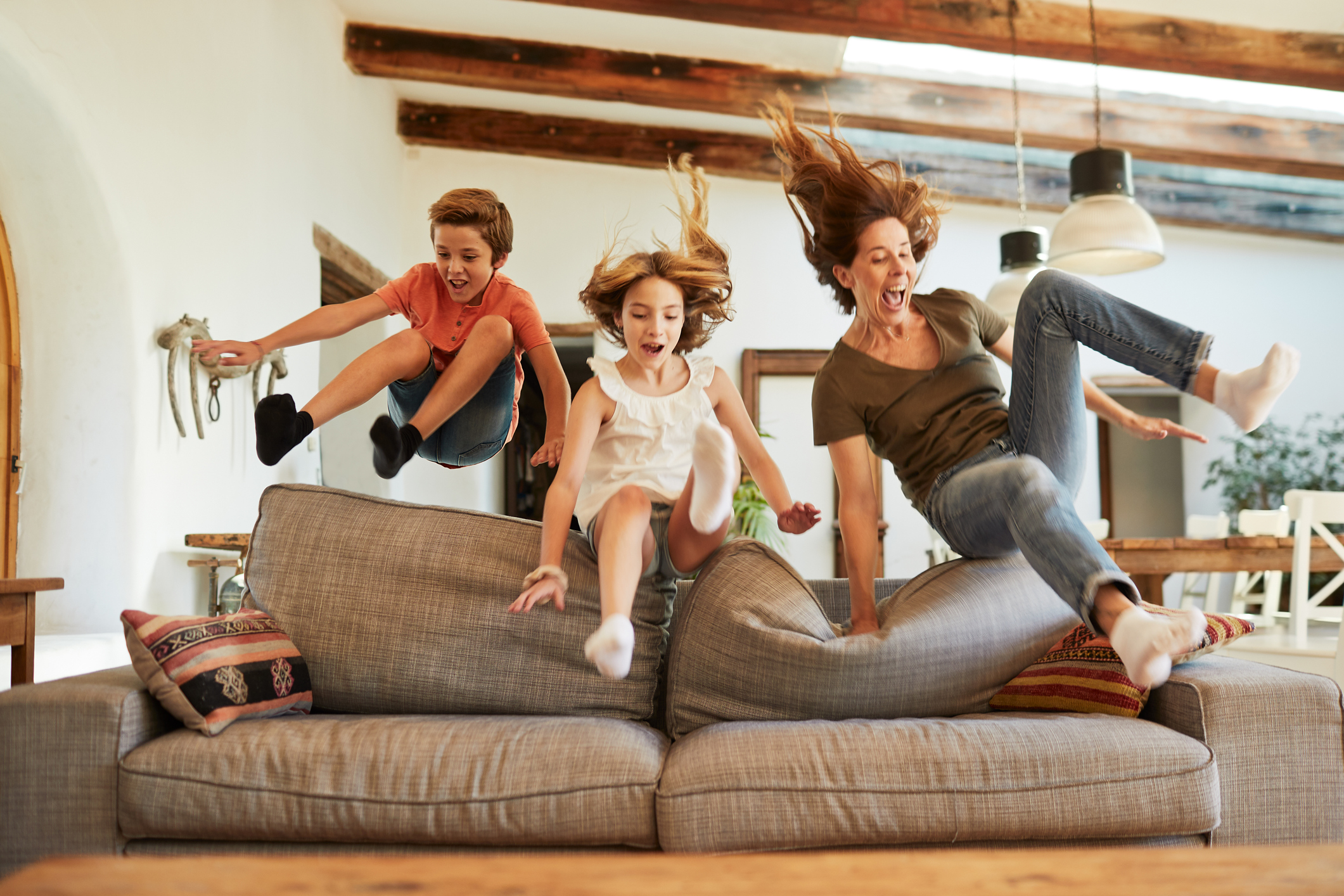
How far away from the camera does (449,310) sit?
248 centimetres

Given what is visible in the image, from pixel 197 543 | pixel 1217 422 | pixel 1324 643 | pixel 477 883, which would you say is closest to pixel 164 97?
pixel 197 543

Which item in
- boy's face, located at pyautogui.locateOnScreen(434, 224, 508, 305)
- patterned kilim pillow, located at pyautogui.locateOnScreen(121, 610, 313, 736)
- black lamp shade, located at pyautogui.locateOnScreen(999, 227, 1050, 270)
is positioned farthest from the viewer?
black lamp shade, located at pyautogui.locateOnScreen(999, 227, 1050, 270)

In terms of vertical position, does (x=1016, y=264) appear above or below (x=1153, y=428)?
above

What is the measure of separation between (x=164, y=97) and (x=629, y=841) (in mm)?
3656

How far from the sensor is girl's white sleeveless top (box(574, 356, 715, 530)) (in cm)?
213

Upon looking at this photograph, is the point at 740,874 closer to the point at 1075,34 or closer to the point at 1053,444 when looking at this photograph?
the point at 1053,444

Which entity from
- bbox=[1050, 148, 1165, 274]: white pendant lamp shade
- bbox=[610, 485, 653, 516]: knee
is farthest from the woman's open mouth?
bbox=[1050, 148, 1165, 274]: white pendant lamp shade

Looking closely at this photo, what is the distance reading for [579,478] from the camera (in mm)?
2008

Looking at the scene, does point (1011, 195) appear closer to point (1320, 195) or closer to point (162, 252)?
point (1320, 195)

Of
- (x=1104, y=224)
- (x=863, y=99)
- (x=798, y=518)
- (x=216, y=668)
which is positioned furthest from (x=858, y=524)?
(x=863, y=99)

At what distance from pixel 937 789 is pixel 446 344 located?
154 centimetres

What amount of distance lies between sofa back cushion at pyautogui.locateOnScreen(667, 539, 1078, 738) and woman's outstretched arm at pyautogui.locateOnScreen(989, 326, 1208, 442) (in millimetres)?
426

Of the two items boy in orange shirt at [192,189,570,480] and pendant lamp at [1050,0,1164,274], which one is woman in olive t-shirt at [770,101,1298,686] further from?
pendant lamp at [1050,0,1164,274]

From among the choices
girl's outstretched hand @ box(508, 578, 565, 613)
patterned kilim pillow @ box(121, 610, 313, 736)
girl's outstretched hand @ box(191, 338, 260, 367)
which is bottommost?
patterned kilim pillow @ box(121, 610, 313, 736)
